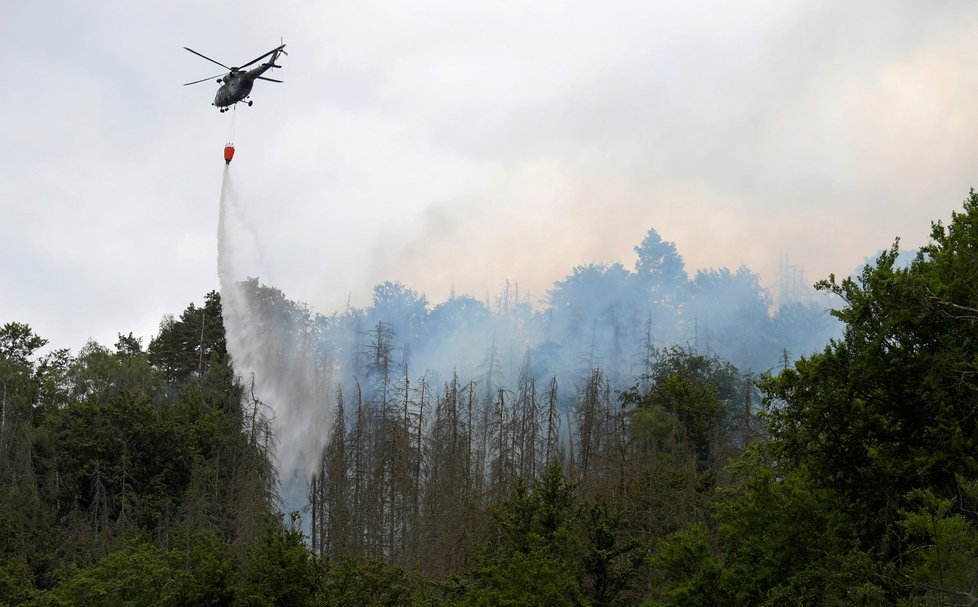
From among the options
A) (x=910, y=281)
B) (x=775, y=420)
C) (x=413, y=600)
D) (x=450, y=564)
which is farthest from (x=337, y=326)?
(x=910, y=281)

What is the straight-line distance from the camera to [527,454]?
57.4 meters

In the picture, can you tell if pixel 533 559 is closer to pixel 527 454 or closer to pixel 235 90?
pixel 527 454

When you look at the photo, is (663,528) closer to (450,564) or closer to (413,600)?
(450,564)

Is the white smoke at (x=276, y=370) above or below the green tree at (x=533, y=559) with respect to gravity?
above

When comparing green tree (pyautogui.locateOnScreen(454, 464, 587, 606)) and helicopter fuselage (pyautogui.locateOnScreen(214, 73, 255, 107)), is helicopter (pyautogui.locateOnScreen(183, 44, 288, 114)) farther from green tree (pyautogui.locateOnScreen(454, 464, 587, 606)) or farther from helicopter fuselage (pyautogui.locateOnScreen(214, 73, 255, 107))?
green tree (pyautogui.locateOnScreen(454, 464, 587, 606))

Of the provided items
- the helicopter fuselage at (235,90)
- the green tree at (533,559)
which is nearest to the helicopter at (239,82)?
the helicopter fuselage at (235,90)

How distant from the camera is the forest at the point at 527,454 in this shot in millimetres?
25359

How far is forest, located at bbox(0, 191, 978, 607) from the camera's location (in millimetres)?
25359

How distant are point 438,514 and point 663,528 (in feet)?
40.2

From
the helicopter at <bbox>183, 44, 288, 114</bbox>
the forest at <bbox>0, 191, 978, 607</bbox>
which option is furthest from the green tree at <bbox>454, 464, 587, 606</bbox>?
the helicopter at <bbox>183, 44, 288, 114</bbox>

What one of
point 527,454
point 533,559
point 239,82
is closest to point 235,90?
point 239,82

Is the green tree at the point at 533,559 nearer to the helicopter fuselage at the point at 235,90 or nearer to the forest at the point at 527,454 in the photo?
the forest at the point at 527,454

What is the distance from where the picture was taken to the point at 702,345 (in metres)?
84.6

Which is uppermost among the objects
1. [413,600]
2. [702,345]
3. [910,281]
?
[702,345]
